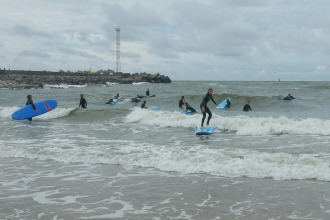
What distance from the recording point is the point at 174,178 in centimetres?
709

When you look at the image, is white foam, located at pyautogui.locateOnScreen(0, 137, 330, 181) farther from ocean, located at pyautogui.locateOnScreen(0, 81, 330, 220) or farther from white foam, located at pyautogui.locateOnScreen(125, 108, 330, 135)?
white foam, located at pyautogui.locateOnScreen(125, 108, 330, 135)

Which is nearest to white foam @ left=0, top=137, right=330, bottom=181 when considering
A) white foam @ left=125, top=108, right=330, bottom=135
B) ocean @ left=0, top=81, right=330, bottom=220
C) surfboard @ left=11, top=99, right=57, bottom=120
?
ocean @ left=0, top=81, right=330, bottom=220

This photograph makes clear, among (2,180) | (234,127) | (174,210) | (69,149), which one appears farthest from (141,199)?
(234,127)

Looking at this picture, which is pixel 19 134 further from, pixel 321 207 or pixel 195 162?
pixel 321 207

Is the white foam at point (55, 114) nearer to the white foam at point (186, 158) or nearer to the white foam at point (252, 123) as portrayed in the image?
the white foam at point (252, 123)

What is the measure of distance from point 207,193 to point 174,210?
3.33ft

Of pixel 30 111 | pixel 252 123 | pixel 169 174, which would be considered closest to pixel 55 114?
pixel 30 111

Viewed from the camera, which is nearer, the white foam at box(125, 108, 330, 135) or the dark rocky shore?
the white foam at box(125, 108, 330, 135)

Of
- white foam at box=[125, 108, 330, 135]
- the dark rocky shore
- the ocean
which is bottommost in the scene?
the ocean

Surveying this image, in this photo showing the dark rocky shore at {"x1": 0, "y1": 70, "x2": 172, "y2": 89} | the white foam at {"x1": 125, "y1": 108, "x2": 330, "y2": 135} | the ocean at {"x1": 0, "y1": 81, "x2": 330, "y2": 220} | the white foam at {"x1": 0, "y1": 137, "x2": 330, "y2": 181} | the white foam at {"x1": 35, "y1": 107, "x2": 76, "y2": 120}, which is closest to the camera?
the ocean at {"x1": 0, "y1": 81, "x2": 330, "y2": 220}

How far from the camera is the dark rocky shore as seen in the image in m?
59.8

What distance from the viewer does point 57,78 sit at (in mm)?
75625

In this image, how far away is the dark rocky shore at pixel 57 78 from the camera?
5979 cm

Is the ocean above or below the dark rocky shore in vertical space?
below
